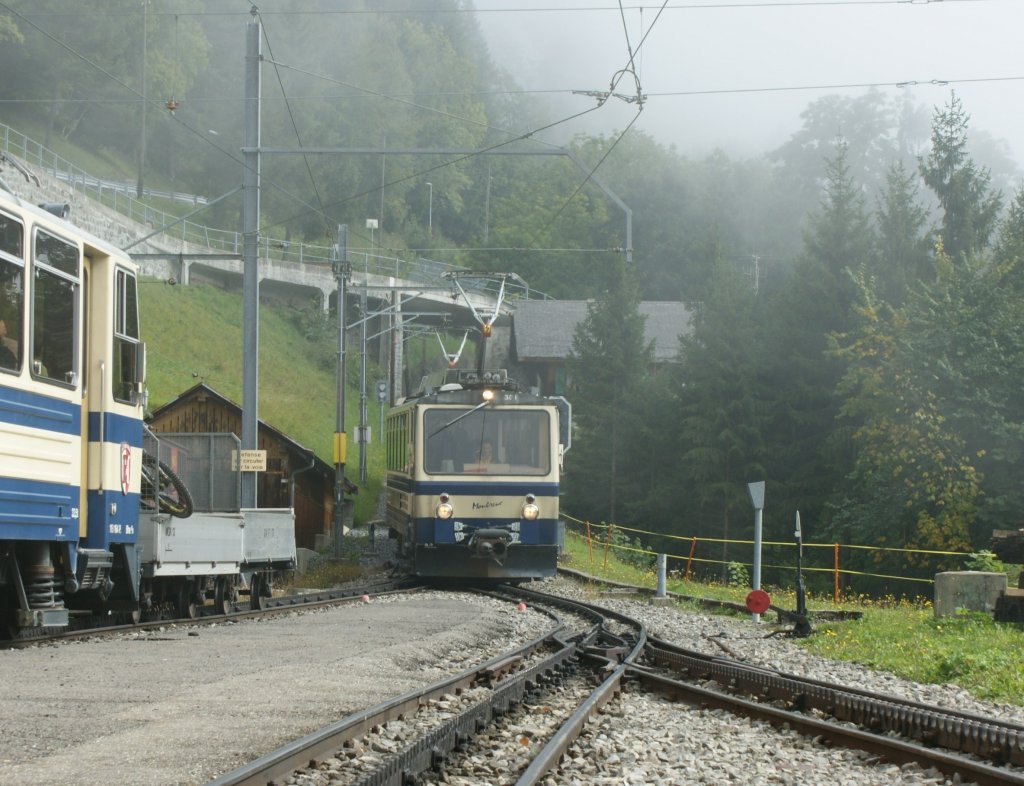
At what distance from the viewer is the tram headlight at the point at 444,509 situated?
841 inches

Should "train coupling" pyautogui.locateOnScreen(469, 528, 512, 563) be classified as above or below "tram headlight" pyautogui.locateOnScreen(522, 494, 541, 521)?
below

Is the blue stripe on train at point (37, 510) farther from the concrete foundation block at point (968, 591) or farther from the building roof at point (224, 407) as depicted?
the building roof at point (224, 407)

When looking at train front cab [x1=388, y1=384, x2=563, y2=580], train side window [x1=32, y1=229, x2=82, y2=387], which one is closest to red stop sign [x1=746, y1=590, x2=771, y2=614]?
train front cab [x1=388, y1=384, x2=563, y2=580]

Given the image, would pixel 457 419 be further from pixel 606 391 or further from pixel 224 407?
pixel 606 391

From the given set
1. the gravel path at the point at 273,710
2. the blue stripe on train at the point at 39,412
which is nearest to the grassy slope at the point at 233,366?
the blue stripe on train at the point at 39,412

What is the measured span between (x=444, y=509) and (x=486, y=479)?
2.58ft

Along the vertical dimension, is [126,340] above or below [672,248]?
below

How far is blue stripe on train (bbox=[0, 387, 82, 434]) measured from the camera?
33.2 feet

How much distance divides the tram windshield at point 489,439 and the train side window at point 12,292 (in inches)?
452

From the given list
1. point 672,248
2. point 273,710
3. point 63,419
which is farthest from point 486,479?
point 672,248

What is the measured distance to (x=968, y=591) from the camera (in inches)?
672

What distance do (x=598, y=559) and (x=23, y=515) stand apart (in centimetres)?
2528

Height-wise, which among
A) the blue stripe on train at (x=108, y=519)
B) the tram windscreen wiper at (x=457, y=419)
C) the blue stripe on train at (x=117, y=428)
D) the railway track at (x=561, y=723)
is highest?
the tram windscreen wiper at (x=457, y=419)

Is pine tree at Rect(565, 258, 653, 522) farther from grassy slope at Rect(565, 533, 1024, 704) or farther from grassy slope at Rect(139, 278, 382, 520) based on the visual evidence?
grassy slope at Rect(565, 533, 1024, 704)
